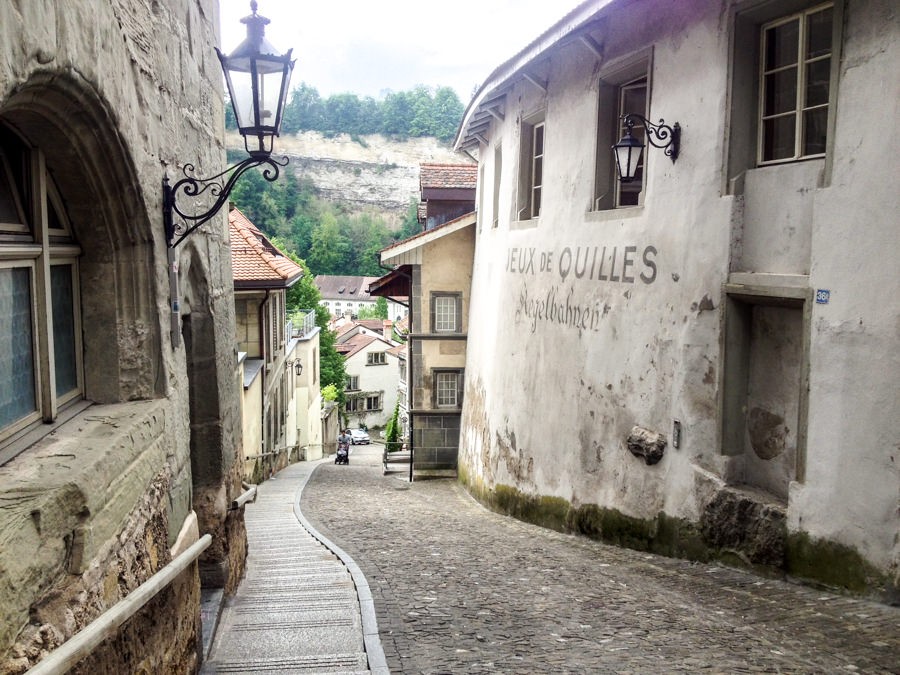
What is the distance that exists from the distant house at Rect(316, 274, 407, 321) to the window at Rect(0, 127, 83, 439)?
305ft

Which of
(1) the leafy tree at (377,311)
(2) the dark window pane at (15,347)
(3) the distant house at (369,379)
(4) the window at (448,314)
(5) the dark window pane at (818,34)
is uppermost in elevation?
(5) the dark window pane at (818,34)

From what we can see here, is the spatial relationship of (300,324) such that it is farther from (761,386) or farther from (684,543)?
(761,386)

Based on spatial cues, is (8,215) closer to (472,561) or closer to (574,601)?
(574,601)

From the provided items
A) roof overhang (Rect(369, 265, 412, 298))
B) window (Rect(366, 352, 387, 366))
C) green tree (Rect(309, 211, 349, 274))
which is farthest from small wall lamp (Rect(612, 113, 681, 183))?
green tree (Rect(309, 211, 349, 274))

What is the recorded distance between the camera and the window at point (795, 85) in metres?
6.28

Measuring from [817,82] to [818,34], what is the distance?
0.35 meters

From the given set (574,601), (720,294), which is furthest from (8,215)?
(720,294)

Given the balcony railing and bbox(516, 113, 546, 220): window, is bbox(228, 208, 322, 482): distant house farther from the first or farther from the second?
bbox(516, 113, 546, 220): window

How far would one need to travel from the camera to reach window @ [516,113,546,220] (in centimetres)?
1220

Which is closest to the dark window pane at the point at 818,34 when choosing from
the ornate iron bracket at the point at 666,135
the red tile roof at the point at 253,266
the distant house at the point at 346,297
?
the ornate iron bracket at the point at 666,135

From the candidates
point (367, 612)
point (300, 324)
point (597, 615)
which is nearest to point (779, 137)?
point (597, 615)

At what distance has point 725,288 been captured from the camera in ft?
22.9

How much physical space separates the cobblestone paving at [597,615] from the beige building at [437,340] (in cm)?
964

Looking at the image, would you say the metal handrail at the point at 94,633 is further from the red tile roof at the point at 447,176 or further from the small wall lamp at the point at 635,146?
the red tile roof at the point at 447,176
